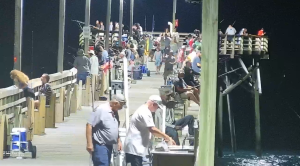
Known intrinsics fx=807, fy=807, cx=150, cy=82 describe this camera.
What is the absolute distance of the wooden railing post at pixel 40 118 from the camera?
62.8ft

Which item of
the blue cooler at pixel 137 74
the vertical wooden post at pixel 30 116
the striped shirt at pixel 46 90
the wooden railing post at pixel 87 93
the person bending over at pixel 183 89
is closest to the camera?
the vertical wooden post at pixel 30 116

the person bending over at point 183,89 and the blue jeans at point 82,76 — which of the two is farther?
the blue jeans at point 82,76

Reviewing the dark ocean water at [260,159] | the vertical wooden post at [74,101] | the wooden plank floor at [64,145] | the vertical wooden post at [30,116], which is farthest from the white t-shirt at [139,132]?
the dark ocean water at [260,159]

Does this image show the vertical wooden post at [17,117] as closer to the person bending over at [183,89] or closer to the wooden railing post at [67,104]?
the person bending over at [183,89]

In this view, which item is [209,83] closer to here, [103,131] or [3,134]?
[103,131]

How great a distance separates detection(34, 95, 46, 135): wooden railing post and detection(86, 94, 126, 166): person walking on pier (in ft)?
24.5

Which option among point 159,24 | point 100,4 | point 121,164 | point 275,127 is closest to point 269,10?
point 159,24

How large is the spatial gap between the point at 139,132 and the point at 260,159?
32818 millimetres

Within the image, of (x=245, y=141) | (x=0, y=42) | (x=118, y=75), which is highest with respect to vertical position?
(x=0, y=42)

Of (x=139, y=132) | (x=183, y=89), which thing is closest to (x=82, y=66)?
(x=183, y=89)

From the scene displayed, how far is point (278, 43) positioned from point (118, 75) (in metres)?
57.3

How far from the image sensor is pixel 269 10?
8994cm

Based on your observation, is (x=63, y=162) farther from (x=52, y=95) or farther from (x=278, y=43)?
(x=278, y=43)

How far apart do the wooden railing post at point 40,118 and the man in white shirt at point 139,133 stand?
6.93m
